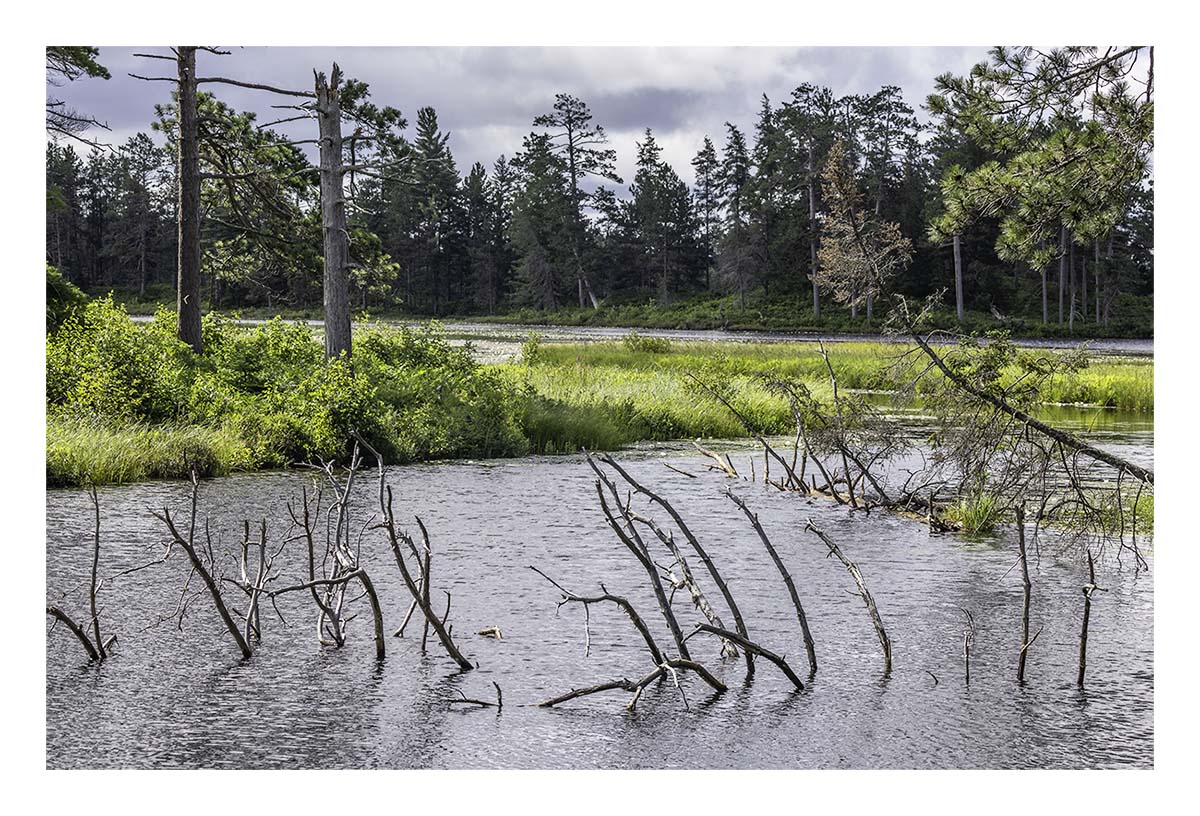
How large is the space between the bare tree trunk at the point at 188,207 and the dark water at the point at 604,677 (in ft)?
33.9

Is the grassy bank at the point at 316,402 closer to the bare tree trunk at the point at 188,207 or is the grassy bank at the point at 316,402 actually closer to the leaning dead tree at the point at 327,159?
the bare tree trunk at the point at 188,207

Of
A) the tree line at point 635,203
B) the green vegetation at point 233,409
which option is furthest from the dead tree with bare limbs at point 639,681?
the green vegetation at point 233,409

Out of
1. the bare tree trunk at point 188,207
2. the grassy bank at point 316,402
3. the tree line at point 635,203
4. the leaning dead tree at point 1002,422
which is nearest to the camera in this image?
the leaning dead tree at point 1002,422

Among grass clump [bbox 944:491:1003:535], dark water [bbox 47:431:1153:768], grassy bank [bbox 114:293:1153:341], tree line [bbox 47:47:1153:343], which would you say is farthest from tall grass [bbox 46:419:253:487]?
grassy bank [bbox 114:293:1153:341]

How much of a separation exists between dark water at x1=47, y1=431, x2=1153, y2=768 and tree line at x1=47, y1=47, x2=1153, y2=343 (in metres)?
2.16

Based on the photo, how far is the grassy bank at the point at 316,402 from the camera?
43.2 feet

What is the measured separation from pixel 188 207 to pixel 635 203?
19963 millimetres

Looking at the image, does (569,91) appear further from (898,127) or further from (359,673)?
(359,673)

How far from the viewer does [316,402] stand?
14359mm

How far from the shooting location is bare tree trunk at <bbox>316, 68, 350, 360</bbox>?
57.5 ft

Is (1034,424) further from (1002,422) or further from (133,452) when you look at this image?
(133,452)

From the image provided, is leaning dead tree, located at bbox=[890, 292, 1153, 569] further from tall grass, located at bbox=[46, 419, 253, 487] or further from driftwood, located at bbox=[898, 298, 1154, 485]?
tall grass, located at bbox=[46, 419, 253, 487]
